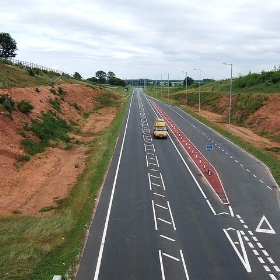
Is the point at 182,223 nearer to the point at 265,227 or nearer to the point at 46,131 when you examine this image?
the point at 265,227

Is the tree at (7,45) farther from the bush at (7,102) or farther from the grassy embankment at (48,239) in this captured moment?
the grassy embankment at (48,239)

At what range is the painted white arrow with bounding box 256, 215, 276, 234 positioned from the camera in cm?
2067

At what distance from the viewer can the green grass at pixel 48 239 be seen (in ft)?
53.0

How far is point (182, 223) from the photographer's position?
21500mm

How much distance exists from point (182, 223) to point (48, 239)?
25.0 ft

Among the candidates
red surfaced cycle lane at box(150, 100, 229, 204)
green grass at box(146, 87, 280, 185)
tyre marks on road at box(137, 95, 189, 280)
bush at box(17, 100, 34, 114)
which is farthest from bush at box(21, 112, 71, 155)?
green grass at box(146, 87, 280, 185)

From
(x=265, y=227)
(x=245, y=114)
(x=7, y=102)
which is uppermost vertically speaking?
(x=7, y=102)

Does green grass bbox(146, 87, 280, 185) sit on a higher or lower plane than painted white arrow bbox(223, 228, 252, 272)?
higher

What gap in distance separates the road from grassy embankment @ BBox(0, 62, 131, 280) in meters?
0.71

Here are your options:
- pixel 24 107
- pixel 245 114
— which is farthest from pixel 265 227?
pixel 245 114

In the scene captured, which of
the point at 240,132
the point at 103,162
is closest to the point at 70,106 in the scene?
the point at 240,132

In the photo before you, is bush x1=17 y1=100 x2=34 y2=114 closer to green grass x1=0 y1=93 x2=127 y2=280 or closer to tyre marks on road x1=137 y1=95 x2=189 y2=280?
tyre marks on road x1=137 y1=95 x2=189 y2=280

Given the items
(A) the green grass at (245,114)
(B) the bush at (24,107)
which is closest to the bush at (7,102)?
(B) the bush at (24,107)

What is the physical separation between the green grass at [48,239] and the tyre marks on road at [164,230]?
4.02 metres
